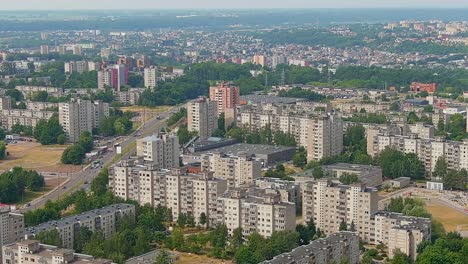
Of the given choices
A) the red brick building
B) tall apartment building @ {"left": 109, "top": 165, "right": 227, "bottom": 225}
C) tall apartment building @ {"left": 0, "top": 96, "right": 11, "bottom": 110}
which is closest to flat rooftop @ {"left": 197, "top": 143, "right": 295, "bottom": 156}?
tall apartment building @ {"left": 109, "top": 165, "right": 227, "bottom": 225}

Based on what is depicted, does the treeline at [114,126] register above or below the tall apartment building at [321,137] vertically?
below

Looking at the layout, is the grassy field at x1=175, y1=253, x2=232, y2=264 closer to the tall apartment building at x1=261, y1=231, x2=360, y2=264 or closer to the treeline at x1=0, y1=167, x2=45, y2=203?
the tall apartment building at x1=261, y1=231, x2=360, y2=264

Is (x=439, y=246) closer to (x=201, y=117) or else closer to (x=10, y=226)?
(x=10, y=226)

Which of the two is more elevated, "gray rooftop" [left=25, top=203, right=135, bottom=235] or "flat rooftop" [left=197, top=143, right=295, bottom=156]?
"gray rooftop" [left=25, top=203, right=135, bottom=235]

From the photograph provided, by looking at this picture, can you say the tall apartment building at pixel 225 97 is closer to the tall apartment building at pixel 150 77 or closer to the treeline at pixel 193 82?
the treeline at pixel 193 82

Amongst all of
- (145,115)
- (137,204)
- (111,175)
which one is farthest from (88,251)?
(145,115)

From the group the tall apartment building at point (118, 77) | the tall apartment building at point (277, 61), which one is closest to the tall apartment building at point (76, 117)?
the tall apartment building at point (118, 77)

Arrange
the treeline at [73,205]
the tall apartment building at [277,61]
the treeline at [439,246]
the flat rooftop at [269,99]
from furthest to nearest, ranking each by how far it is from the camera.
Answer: the tall apartment building at [277,61]
the flat rooftop at [269,99]
the treeline at [73,205]
the treeline at [439,246]
